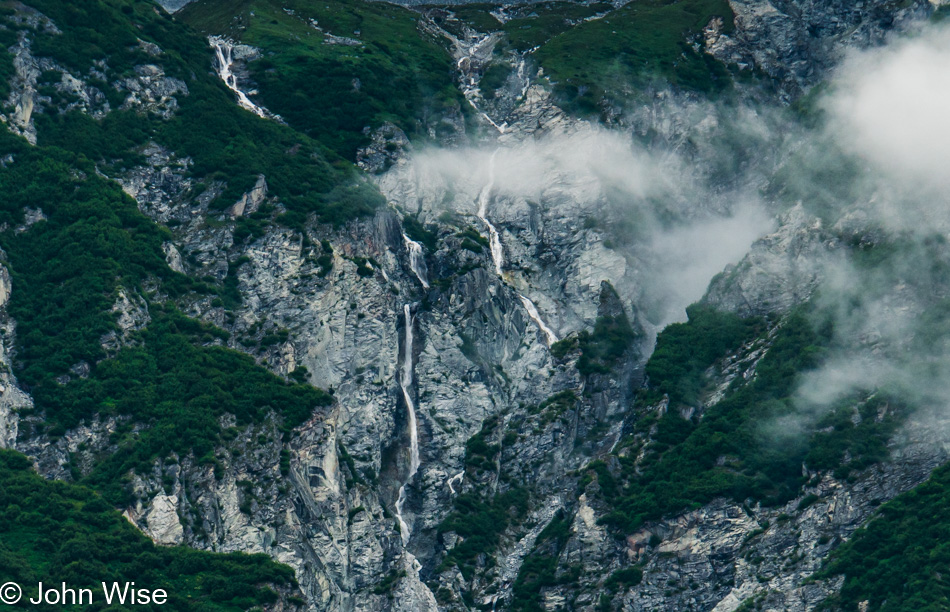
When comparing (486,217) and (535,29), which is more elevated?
(535,29)

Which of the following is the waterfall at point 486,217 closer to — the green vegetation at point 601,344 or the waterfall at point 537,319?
the waterfall at point 537,319

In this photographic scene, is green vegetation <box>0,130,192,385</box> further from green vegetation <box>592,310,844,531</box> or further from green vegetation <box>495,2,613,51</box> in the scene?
green vegetation <box>495,2,613,51</box>

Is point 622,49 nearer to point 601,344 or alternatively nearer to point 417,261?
point 417,261

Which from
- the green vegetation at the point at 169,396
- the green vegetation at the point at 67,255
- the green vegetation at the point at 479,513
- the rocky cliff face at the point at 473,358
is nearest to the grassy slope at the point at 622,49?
the rocky cliff face at the point at 473,358

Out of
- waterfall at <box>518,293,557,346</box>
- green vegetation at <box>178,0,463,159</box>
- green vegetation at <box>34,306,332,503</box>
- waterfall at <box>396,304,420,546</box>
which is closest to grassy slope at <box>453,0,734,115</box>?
green vegetation at <box>178,0,463,159</box>

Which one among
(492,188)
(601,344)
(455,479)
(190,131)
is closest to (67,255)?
(190,131)
